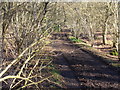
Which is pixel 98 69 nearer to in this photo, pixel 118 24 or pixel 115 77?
pixel 115 77

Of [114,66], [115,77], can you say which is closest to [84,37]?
[114,66]

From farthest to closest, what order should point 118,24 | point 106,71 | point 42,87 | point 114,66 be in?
point 118,24 < point 114,66 < point 106,71 < point 42,87

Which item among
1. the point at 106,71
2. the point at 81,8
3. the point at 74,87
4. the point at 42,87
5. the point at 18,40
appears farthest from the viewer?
the point at 81,8

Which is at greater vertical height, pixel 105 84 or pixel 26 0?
pixel 26 0

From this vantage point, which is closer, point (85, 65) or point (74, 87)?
point (74, 87)

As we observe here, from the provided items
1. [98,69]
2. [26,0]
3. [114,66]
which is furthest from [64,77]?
[26,0]

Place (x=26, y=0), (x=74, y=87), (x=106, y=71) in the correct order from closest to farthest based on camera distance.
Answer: (x=26, y=0) → (x=74, y=87) → (x=106, y=71)

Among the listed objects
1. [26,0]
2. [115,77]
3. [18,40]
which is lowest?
[115,77]

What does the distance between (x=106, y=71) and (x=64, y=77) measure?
3.28 metres

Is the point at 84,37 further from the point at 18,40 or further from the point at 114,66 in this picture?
the point at 18,40

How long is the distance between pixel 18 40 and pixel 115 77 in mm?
7678

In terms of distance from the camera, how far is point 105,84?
9.84 m

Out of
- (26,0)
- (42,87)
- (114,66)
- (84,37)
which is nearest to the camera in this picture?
(26,0)

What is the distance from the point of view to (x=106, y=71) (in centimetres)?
1230
